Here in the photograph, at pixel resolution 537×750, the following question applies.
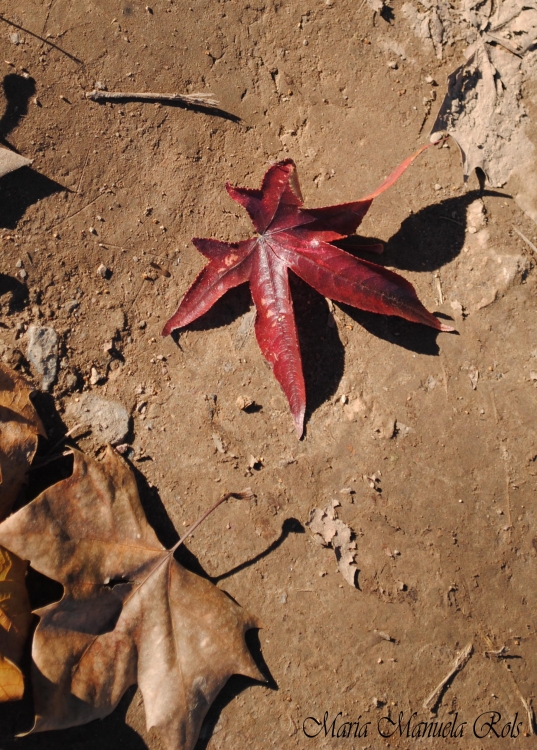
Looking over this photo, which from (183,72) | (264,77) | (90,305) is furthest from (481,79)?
(90,305)

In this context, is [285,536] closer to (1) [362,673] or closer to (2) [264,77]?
(1) [362,673]

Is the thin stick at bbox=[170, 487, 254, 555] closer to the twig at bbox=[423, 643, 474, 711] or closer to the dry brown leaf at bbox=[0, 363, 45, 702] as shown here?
the dry brown leaf at bbox=[0, 363, 45, 702]

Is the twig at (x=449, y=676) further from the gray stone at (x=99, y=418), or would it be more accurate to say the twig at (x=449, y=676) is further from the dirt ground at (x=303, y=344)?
the gray stone at (x=99, y=418)

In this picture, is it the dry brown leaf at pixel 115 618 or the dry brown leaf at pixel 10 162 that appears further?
the dry brown leaf at pixel 10 162

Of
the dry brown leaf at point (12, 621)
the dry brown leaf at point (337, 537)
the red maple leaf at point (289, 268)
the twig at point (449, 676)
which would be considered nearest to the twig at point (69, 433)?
the dry brown leaf at point (12, 621)

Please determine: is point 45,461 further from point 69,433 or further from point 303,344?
point 303,344

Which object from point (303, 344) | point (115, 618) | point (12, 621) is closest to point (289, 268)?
point (303, 344)
